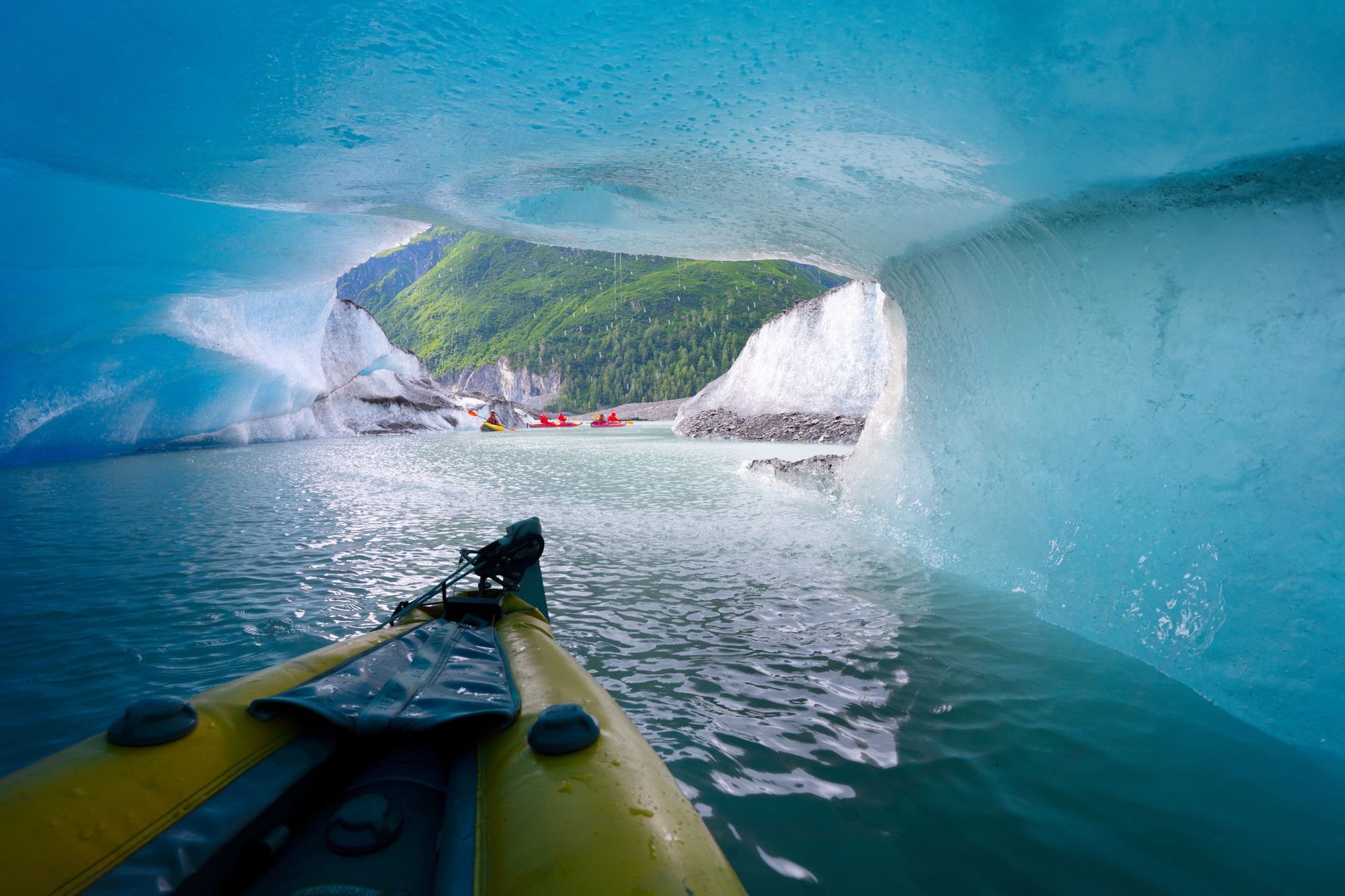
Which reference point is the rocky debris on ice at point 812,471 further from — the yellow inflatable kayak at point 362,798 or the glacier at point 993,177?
the yellow inflatable kayak at point 362,798

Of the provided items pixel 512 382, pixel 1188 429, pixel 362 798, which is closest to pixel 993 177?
pixel 1188 429

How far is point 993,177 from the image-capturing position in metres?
4.54

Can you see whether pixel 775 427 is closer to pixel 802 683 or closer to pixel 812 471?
pixel 812 471

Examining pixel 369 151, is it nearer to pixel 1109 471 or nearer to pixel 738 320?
pixel 1109 471

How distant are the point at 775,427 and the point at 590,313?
90678mm

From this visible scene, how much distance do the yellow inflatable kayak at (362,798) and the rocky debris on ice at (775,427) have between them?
2257 cm

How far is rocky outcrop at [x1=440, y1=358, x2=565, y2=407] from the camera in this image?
3944 inches

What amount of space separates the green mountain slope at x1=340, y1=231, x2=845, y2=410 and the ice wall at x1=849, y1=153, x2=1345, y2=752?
77.7 m

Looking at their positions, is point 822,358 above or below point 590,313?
below

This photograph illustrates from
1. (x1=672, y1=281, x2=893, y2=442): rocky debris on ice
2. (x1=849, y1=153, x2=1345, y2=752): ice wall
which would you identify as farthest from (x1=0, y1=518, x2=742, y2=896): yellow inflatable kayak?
(x1=672, y1=281, x2=893, y2=442): rocky debris on ice

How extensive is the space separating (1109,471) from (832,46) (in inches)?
122

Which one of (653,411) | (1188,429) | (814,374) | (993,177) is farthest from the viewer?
(653,411)

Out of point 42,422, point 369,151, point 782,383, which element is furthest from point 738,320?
point 369,151

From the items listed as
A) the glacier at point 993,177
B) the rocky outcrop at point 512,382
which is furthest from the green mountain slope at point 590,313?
the glacier at point 993,177
